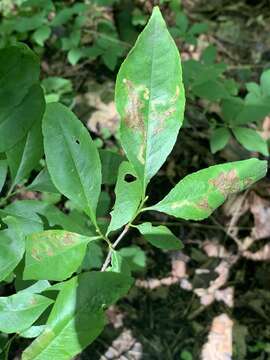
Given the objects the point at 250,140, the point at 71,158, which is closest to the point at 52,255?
the point at 71,158

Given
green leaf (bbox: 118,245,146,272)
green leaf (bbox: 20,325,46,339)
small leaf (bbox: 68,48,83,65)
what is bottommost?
green leaf (bbox: 118,245,146,272)

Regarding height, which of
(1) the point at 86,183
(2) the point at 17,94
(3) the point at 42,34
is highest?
(2) the point at 17,94

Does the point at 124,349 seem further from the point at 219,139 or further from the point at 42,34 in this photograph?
the point at 42,34

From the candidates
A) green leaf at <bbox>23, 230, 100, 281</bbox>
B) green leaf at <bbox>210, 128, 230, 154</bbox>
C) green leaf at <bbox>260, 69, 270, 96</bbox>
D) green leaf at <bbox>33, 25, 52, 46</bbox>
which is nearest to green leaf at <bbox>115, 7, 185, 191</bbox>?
green leaf at <bbox>23, 230, 100, 281</bbox>

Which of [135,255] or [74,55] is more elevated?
[74,55]

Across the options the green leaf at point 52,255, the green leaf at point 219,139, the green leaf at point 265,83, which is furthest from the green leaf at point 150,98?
the green leaf at point 265,83

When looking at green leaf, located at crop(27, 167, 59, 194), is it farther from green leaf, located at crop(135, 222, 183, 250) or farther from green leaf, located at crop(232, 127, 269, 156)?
green leaf, located at crop(232, 127, 269, 156)

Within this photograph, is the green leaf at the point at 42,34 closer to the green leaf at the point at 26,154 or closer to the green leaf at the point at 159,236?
the green leaf at the point at 26,154
